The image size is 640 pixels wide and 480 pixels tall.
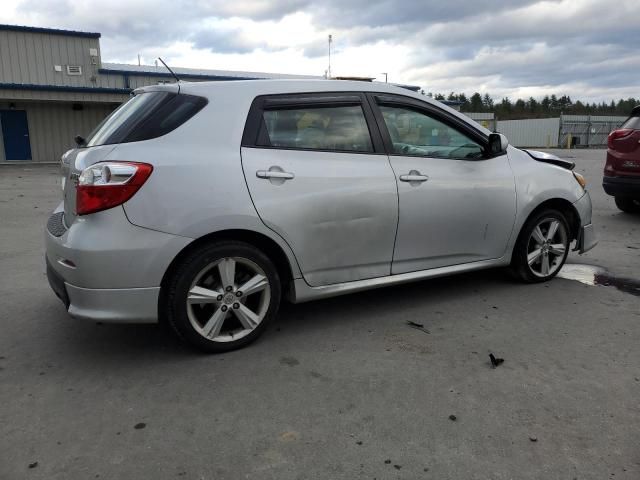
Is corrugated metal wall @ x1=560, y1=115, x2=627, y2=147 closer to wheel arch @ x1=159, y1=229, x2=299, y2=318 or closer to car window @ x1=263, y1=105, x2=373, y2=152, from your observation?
car window @ x1=263, y1=105, x2=373, y2=152

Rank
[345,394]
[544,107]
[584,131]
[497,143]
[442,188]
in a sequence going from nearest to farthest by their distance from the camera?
1. [345,394]
2. [442,188]
3. [497,143]
4. [584,131]
5. [544,107]

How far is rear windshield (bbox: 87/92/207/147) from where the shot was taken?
121 inches

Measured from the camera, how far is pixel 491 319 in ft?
12.7

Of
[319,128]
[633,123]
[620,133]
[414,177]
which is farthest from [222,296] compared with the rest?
[633,123]

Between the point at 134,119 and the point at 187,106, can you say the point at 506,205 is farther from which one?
Result: the point at 134,119

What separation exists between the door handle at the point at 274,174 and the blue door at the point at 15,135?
24570mm

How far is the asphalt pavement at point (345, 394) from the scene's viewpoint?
2.25 metres

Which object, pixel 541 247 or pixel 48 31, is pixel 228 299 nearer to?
pixel 541 247

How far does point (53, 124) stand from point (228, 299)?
80.9 feet

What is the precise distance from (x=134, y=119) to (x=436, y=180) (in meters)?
2.12

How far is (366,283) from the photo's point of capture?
12.1 feet

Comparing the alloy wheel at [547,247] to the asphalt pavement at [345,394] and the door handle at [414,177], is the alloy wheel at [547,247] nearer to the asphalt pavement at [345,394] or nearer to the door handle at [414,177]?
the asphalt pavement at [345,394]

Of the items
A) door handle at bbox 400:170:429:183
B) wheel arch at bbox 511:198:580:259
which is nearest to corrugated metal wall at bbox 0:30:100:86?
door handle at bbox 400:170:429:183

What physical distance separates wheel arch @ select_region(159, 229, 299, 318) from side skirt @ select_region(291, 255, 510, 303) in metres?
0.10
